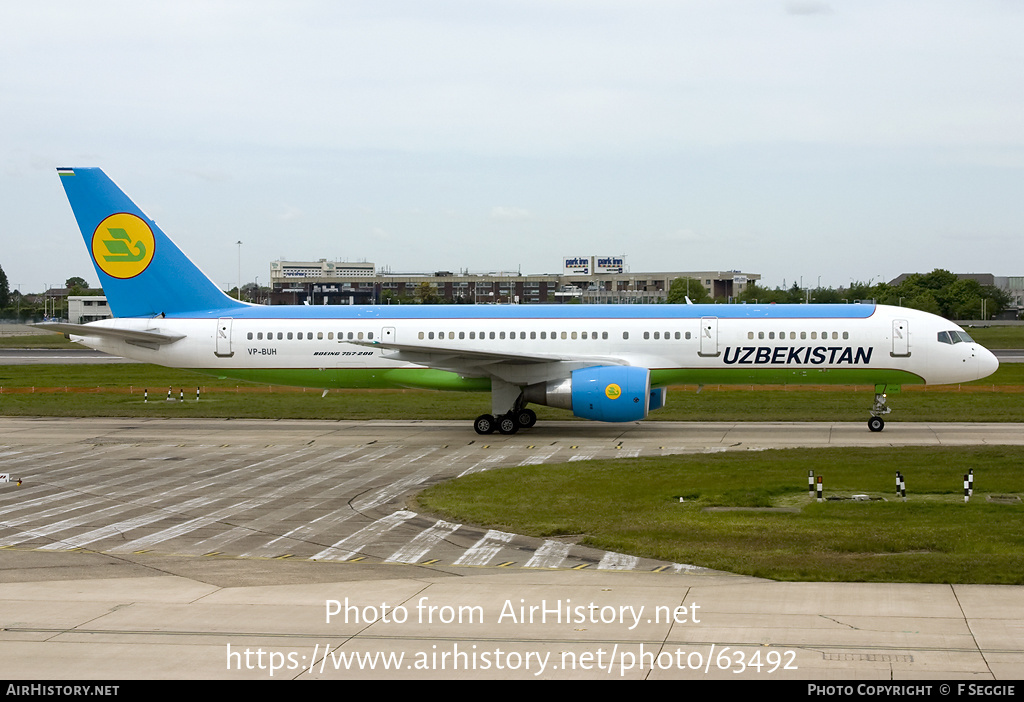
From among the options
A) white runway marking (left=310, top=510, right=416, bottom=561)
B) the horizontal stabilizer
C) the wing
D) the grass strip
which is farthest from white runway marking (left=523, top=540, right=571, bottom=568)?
the horizontal stabilizer

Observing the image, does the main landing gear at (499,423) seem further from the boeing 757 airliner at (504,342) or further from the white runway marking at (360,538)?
the white runway marking at (360,538)

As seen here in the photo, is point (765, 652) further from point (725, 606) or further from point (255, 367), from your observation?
Result: point (255, 367)

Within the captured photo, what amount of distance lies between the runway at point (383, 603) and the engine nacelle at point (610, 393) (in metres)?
8.54

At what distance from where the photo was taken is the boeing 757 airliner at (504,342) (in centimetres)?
3278

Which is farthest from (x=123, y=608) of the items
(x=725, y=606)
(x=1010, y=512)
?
(x=1010, y=512)

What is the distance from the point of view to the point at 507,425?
3338cm

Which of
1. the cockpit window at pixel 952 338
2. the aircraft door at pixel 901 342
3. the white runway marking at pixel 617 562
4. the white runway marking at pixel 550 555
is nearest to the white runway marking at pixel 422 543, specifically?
the white runway marking at pixel 550 555

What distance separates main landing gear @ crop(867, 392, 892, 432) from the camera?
32584 mm

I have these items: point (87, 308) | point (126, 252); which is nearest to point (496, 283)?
point (87, 308)

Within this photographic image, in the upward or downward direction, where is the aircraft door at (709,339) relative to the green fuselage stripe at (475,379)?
upward

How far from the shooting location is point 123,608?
520 inches

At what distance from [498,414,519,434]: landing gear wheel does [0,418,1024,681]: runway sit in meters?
9.11

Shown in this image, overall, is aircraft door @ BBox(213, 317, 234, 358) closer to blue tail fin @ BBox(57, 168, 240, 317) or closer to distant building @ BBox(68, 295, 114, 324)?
blue tail fin @ BBox(57, 168, 240, 317)

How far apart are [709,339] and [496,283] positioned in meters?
139
